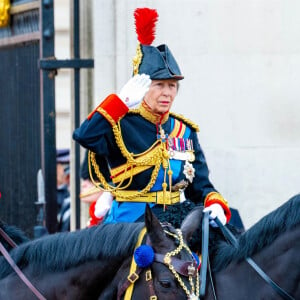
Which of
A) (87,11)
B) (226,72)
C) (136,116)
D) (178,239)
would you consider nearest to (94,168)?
(136,116)

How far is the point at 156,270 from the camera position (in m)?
4.99

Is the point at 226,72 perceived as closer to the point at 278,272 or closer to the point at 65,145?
the point at 278,272

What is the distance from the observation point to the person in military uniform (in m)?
5.87

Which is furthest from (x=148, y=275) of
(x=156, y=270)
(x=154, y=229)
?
(x=154, y=229)

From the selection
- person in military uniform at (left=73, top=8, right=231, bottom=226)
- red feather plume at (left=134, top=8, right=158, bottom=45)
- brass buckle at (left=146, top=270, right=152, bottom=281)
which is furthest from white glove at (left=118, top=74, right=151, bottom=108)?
brass buckle at (left=146, top=270, right=152, bottom=281)

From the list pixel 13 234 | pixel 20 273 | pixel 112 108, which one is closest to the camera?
pixel 20 273

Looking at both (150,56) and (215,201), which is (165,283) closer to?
(215,201)

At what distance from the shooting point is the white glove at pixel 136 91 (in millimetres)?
5840

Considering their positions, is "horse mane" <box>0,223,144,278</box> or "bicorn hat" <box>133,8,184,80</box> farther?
"bicorn hat" <box>133,8,184,80</box>

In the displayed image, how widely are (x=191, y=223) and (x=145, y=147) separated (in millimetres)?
852

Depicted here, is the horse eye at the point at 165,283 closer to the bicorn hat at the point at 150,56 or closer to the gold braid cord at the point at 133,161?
the gold braid cord at the point at 133,161

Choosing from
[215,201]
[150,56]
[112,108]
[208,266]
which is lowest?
[208,266]

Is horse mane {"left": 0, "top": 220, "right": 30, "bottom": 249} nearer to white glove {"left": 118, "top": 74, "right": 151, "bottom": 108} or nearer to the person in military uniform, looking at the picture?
the person in military uniform

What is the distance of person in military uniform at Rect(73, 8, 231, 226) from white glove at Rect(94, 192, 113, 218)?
2.48ft
